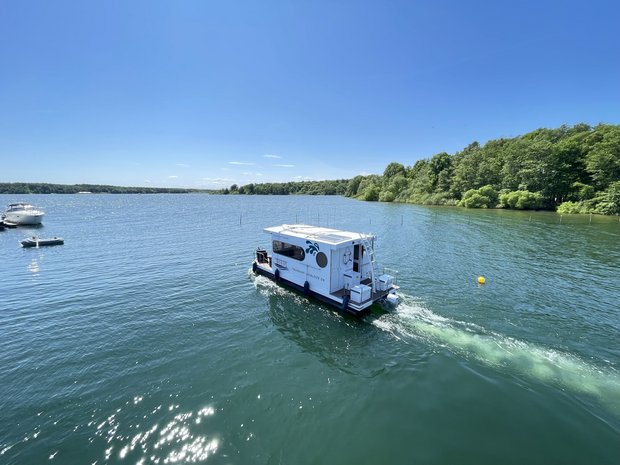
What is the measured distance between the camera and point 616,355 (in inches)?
428

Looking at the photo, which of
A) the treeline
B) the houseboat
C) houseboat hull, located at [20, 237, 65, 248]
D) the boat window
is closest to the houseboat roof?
the houseboat

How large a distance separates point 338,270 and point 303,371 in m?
5.97

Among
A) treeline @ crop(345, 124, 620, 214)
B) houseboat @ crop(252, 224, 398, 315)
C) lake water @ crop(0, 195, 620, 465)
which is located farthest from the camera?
treeline @ crop(345, 124, 620, 214)

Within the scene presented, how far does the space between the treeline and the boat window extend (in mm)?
68422

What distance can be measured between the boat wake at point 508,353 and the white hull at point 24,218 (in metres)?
64.8

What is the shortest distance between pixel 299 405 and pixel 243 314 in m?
7.07

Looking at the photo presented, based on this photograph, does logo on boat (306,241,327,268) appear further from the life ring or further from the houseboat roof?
the life ring

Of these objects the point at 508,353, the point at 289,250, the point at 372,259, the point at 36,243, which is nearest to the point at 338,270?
the point at 372,259

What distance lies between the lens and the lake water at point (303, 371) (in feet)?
23.8

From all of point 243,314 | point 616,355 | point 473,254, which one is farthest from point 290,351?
point 473,254

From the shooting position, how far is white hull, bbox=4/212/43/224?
48.9m

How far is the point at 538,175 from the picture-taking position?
6825 cm

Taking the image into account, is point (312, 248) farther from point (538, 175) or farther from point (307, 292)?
point (538, 175)

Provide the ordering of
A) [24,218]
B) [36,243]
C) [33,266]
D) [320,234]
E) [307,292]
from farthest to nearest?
[24,218], [36,243], [33,266], [320,234], [307,292]
